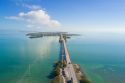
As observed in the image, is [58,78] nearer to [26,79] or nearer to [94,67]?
[26,79]

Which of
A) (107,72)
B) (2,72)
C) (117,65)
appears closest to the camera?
(2,72)

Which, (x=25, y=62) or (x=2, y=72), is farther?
(x=25, y=62)

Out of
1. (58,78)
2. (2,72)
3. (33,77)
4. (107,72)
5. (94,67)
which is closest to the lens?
(58,78)

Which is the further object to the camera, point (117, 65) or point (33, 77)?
point (117, 65)

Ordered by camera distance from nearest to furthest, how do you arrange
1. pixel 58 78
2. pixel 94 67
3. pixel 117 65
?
Answer: 1. pixel 58 78
2. pixel 94 67
3. pixel 117 65

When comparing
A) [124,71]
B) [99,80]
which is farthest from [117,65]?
[99,80]

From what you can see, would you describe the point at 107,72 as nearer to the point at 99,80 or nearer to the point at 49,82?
the point at 99,80

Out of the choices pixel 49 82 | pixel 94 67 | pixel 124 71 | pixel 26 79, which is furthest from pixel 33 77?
pixel 124 71

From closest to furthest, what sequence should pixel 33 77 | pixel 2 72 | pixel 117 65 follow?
pixel 33 77
pixel 2 72
pixel 117 65

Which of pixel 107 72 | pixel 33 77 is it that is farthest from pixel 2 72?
pixel 107 72
